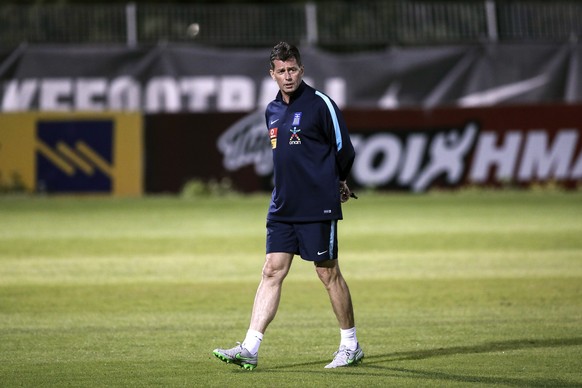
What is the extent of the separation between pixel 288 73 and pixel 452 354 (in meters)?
2.33

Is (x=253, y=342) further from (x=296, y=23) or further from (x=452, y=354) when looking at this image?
(x=296, y=23)

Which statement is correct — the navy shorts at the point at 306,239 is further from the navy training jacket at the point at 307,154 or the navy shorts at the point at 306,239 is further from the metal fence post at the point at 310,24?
the metal fence post at the point at 310,24

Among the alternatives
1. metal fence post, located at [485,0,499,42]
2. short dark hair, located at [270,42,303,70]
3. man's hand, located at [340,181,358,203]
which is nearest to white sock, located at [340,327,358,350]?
man's hand, located at [340,181,358,203]

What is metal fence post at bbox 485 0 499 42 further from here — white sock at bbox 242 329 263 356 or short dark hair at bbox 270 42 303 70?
white sock at bbox 242 329 263 356

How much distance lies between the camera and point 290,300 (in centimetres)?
1197

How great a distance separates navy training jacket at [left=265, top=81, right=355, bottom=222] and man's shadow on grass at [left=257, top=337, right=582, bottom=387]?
103cm

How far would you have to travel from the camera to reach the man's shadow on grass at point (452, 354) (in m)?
7.72

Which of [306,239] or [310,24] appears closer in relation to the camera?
[306,239]

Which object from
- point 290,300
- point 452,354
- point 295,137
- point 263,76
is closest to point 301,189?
point 295,137

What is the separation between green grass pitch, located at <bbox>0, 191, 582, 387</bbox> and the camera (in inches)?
322

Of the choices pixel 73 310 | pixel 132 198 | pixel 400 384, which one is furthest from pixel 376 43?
pixel 400 384

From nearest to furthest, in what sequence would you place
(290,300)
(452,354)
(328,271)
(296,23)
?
1. (328,271)
2. (452,354)
3. (290,300)
4. (296,23)

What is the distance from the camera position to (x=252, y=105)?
92.5 feet

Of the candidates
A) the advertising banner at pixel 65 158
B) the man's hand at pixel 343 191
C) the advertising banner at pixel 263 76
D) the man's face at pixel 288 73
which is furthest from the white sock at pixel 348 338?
the advertising banner at pixel 263 76
